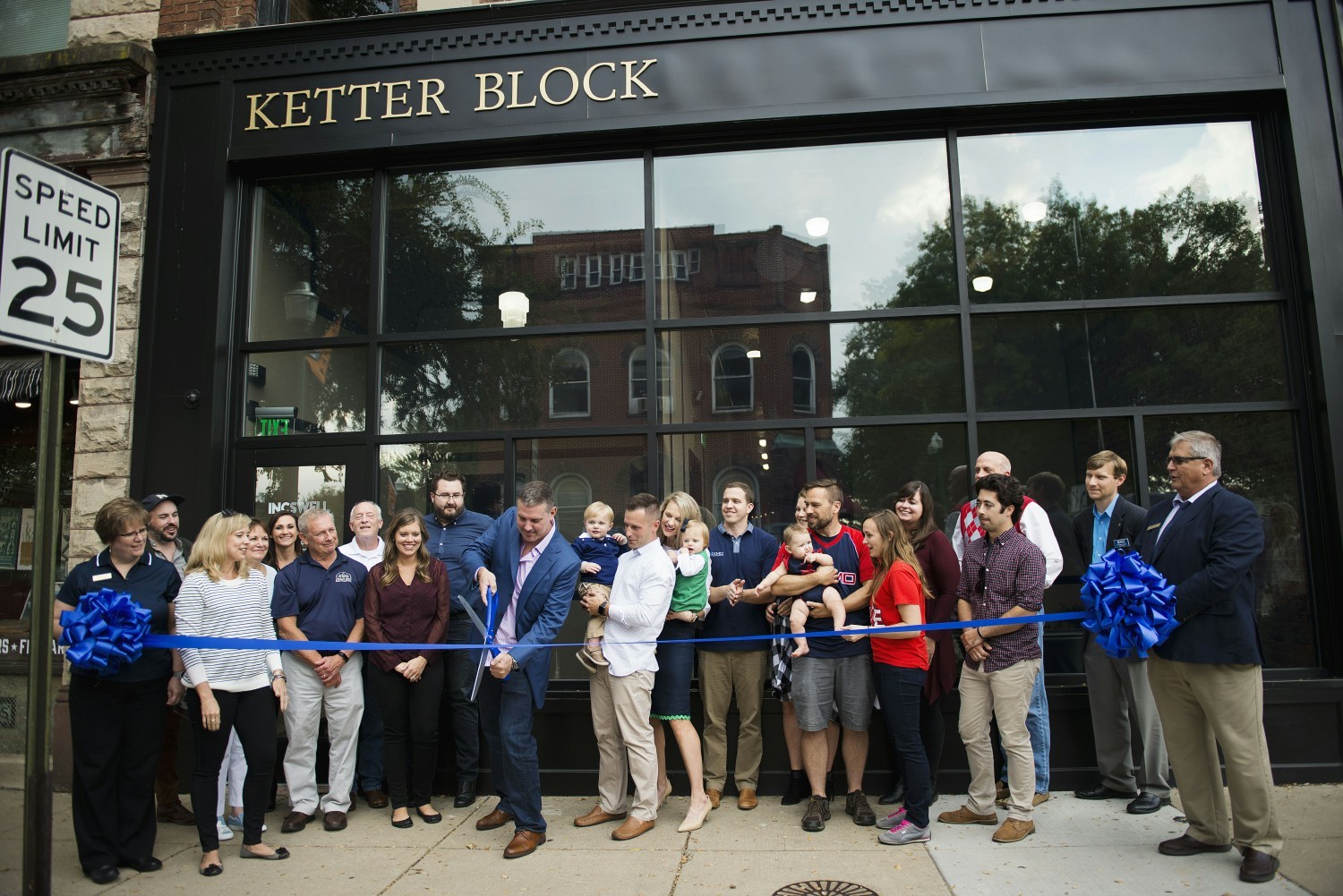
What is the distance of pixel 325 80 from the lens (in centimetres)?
791

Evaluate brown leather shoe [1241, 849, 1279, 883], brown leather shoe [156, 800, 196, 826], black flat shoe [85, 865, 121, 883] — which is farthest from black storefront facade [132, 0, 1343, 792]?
black flat shoe [85, 865, 121, 883]

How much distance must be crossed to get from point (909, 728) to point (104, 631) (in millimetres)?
4639

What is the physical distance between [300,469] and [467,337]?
1791mm

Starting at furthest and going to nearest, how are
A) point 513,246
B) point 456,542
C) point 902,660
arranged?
point 513,246, point 456,542, point 902,660

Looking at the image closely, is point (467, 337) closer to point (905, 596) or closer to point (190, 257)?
point (190, 257)

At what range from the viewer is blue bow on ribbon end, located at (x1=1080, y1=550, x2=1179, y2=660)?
4.90 metres

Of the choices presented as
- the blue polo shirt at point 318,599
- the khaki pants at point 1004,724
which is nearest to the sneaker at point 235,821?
the blue polo shirt at point 318,599

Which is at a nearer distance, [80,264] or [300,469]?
[80,264]

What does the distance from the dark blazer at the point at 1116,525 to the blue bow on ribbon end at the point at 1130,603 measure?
79 cm

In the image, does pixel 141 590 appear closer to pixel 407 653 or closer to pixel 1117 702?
pixel 407 653

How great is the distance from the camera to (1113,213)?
24.4ft

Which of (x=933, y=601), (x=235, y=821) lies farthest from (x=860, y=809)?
(x=235, y=821)

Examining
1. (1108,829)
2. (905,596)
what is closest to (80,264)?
(905,596)

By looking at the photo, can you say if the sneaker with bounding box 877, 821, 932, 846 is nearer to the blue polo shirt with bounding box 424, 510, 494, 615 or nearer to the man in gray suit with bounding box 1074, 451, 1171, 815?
the man in gray suit with bounding box 1074, 451, 1171, 815
